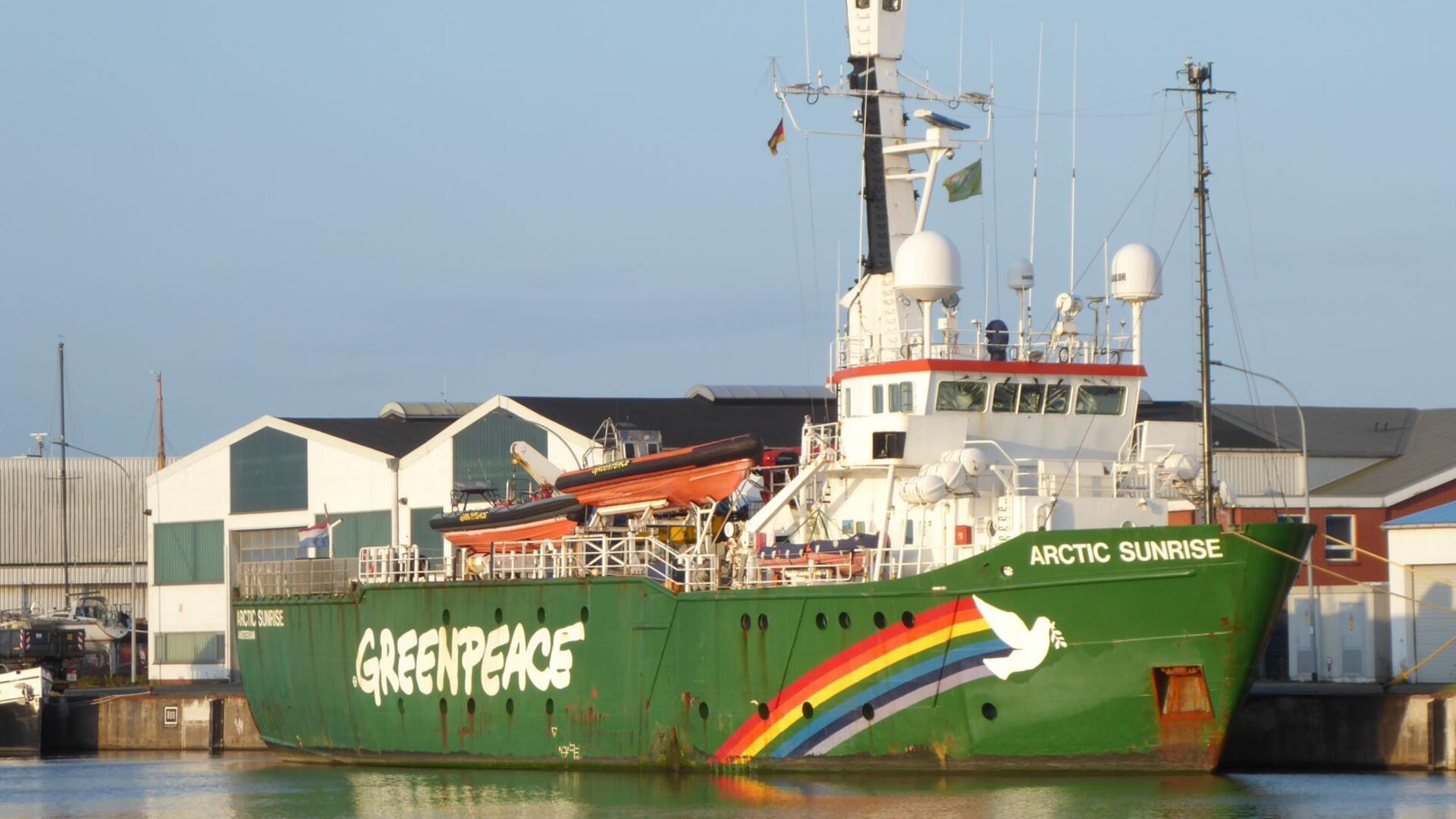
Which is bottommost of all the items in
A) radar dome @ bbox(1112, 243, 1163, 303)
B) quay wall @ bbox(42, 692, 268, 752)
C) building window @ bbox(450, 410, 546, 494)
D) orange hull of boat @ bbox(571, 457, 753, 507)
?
quay wall @ bbox(42, 692, 268, 752)

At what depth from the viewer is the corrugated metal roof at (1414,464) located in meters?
42.5

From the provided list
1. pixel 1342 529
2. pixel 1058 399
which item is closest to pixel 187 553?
pixel 1342 529

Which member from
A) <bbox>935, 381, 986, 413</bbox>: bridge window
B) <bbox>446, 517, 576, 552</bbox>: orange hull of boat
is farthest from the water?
<bbox>935, 381, 986, 413</bbox>: bridge window

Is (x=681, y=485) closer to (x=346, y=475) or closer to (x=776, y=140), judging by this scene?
(x=776, y=140)

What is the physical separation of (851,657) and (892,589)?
3.77 ft

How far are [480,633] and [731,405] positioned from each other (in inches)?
814

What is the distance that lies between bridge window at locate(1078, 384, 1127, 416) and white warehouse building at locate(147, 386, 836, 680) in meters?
17.8

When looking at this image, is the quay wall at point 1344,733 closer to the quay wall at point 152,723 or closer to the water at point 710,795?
the water at point 710,795

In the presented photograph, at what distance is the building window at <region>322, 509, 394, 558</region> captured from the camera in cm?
5025

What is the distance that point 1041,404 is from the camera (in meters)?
29.6

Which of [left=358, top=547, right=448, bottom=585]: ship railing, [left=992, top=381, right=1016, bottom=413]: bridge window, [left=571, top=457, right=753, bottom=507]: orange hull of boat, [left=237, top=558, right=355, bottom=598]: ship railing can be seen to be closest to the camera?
[left=992, top=381, right=1016, bottom=413]: bridge window

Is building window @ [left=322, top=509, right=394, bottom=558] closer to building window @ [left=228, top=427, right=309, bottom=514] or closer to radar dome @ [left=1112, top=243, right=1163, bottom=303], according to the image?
building window @ [left=228, top=427, right=309, bottom=514]

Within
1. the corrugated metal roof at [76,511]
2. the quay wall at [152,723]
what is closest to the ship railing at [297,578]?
the quay wall at [152,723]

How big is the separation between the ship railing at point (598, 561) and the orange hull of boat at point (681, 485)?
624 mm
